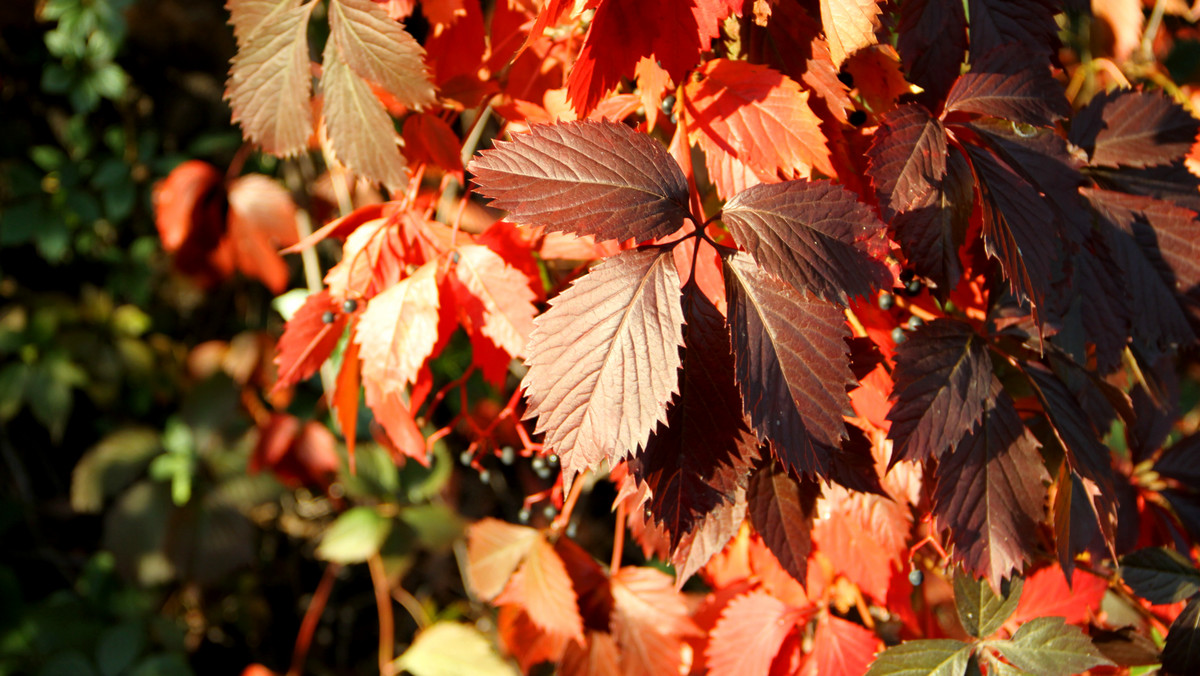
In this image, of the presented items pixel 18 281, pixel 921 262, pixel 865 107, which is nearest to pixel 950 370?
pixel 921 262

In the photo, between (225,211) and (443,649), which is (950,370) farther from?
(225,211)

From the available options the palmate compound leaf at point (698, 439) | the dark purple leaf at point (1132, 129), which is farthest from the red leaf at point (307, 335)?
the dark purple leaf at point (1132, 129)

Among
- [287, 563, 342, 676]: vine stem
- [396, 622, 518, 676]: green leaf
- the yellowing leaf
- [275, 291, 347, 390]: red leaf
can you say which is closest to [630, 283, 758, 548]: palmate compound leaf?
the yellowing leaf

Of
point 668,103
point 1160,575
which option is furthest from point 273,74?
point 1160,575

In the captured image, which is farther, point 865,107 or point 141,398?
point 141,398

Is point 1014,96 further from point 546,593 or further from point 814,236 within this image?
point 546,593

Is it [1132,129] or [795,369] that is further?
[1132,129]
